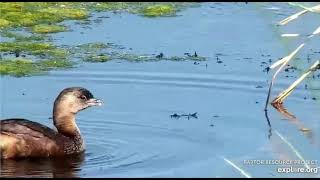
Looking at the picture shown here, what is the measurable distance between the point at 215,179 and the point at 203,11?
7507 mm

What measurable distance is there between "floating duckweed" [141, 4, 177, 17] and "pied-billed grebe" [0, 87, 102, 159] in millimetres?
5217

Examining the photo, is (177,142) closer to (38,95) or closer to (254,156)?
(254,156)

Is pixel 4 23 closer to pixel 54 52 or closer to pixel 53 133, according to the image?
pixel 54 52

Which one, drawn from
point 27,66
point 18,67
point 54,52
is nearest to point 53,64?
point 27,66

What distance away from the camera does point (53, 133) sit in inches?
420

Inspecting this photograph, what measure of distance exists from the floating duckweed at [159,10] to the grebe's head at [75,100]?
5.16 meters

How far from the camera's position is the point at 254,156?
980 cm

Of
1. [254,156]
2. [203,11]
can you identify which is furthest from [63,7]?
[254,156]

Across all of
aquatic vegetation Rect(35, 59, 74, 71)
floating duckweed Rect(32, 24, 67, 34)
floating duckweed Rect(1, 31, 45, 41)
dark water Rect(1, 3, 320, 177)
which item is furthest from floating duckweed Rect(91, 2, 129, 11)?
aquatic vegetation Rect(35, 59, 74, 71)

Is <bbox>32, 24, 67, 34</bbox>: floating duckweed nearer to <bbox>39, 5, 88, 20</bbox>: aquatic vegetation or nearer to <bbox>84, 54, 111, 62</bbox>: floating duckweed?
<bbox>39, 5, 88, 20</bbox>: aquatic vegetation

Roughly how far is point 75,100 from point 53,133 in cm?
51

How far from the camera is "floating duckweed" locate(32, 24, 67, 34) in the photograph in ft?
49.4

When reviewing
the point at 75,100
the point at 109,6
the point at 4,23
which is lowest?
the point at 109,6

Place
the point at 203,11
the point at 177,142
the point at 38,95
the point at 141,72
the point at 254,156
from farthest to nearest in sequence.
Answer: the point at 203,11 → the point at 141,72 → the point at 38,95 → the point at 177,142 → the point at 254,156
